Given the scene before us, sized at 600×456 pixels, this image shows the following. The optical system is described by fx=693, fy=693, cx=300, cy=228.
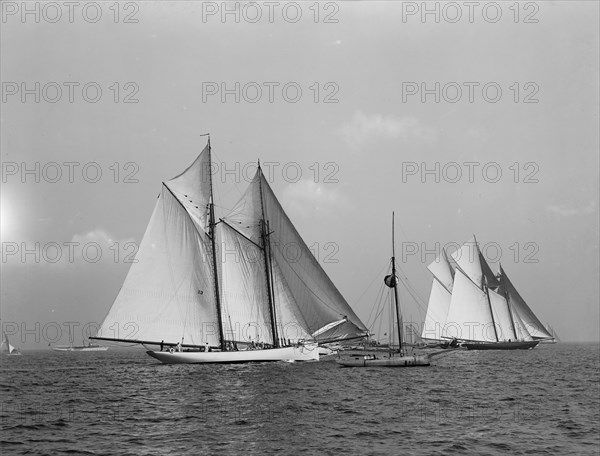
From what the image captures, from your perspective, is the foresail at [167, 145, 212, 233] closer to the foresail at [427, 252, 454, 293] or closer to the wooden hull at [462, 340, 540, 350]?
the wooden hull at [462, 340, 540, 350]

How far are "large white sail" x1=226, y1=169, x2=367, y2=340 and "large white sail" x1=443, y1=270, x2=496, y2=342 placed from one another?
57.1 meters

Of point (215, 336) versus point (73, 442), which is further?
point (215, 336)

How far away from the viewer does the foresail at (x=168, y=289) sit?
201ft

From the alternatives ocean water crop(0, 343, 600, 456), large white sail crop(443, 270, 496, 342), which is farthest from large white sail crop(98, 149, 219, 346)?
large white sail crop(443, 270, 496, 342)

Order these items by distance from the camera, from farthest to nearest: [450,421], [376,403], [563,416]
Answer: [376,403]
[563,416]
[450,421]

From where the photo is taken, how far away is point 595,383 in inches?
2163

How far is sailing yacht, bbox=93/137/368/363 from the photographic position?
62531 mm

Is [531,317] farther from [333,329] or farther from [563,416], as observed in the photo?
[563,416]

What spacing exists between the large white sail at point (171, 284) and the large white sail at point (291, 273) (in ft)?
18.9

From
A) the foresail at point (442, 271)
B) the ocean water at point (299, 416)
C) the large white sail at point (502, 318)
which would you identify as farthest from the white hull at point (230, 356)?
the foresail at point (442, 271)

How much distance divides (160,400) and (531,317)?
4043 inches

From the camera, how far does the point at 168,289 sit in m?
63.2

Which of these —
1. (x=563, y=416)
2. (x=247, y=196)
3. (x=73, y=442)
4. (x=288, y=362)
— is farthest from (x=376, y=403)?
(x=247, y=196)

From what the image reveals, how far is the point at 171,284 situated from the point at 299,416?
33150mm
